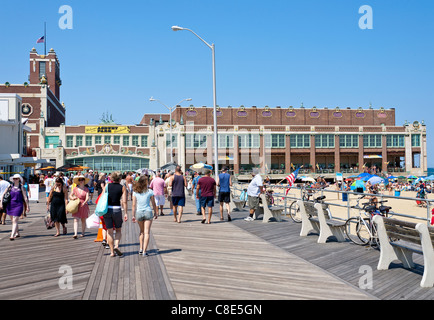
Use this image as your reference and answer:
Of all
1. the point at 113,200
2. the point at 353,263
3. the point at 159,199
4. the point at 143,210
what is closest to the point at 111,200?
the point at 113,200

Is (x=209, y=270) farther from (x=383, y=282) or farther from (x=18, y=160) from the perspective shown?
(x=18, y=160)

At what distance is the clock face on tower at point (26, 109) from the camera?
72688mm

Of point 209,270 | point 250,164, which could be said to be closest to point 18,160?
point 209,270

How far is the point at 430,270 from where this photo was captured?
639 cm

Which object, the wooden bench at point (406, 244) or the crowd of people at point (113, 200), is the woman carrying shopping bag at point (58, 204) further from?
the wooden bench at point (406, 244)

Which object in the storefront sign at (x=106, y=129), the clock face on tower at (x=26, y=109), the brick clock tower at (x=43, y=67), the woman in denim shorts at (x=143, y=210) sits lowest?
the woman in denim shorts at (x=143, y=210)

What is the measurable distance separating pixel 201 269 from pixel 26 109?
7422 centimetres

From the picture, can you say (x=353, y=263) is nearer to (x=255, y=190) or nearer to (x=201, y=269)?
(x=201, y=269)

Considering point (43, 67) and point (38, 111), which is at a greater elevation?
point (43, 67)

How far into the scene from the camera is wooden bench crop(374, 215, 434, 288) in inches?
253

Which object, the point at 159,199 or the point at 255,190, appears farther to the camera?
the point at 159,199

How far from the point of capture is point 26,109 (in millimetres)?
72938

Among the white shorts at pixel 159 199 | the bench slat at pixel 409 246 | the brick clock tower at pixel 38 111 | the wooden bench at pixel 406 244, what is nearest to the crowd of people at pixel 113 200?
the white shorts at pixel 159 199

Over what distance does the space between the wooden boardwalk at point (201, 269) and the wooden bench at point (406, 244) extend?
8.2 inches
